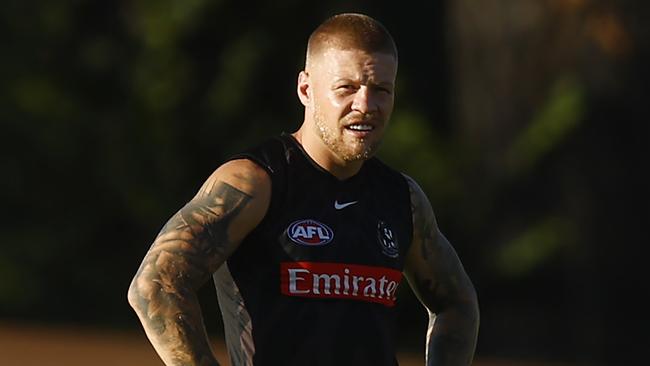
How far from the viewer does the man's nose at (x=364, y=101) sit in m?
4.90

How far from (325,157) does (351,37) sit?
1.26 ft

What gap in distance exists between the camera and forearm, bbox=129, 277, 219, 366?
467 centimetres

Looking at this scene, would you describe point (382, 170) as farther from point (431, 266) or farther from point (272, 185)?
point (272, 185)

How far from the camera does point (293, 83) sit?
60.5ft

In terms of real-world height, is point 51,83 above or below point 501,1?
below

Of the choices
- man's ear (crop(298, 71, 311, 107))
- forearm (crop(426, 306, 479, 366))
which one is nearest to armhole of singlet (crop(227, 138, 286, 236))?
man's ear (crop(298, 71, 311, 107))

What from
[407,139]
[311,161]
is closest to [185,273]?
[311,161]

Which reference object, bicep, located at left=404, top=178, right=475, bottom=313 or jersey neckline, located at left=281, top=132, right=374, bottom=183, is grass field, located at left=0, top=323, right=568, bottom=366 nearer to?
bicep, located at left=404, top=178, right=475, bottom=313

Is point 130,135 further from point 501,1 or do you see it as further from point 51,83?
point 501,1

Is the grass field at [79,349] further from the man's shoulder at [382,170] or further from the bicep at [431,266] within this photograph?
the man's shoulder at [382,170]

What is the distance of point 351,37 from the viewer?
4980 mm

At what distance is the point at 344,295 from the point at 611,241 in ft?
38.4

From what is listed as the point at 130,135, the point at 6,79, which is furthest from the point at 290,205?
the point at 6,79

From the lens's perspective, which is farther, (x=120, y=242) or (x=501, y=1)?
(x=120, y=242)
